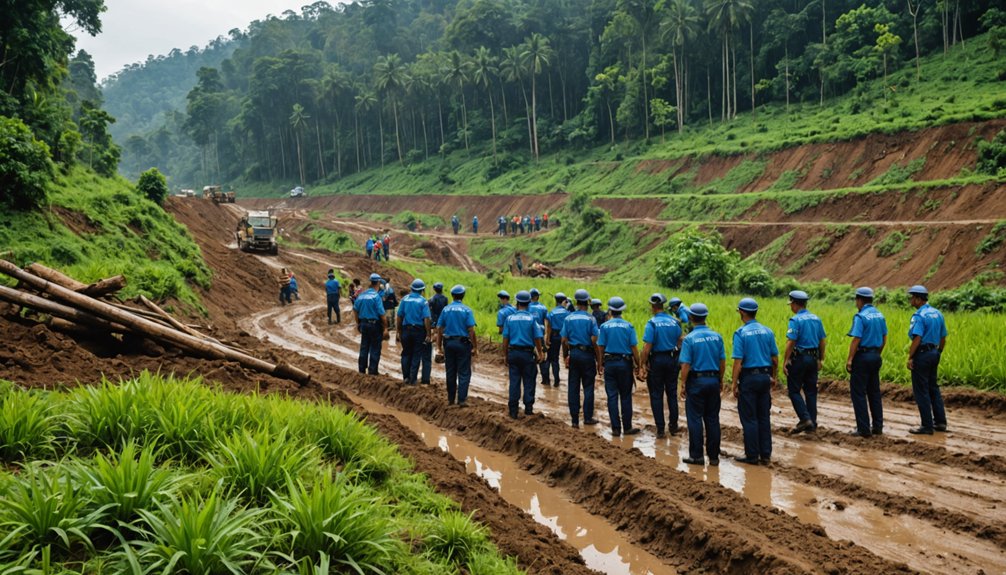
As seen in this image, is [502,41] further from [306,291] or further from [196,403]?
[196,403]

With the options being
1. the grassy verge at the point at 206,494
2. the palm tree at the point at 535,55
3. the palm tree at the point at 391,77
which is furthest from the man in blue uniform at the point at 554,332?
the palm tree at the point at 391,77

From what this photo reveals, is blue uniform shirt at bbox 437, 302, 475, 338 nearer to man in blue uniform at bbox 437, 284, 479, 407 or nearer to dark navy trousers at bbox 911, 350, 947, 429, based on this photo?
man in blue uniform at bbox 437, 284, 479, 407

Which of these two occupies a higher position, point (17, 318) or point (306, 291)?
point (17, 318)

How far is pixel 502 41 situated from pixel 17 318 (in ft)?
277

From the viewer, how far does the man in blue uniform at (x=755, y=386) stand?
8.27 metres

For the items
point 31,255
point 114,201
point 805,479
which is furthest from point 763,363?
point 114,201


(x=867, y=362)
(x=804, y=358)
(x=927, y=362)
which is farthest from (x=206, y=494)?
(x=927, y=362)

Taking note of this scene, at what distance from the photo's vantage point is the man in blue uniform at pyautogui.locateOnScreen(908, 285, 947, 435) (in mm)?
9016

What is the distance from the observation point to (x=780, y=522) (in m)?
6.15

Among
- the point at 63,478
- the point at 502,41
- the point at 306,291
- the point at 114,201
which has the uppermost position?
the point at 502,41

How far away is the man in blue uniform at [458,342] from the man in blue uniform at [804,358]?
15.8ft

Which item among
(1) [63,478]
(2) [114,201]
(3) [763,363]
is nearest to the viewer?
(1) [63,478]

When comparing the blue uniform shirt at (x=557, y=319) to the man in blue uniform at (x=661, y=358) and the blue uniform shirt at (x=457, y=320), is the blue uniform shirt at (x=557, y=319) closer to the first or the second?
the blue uniform shirt at (x=457, y=320)

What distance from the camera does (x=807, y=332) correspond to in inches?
365
